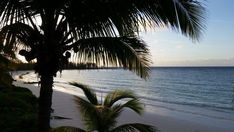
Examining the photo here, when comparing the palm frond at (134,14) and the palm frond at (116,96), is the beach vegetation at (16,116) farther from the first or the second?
the palm frond at (134,14)

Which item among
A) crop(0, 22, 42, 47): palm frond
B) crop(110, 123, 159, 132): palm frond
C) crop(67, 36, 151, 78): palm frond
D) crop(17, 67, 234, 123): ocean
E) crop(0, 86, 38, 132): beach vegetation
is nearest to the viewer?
crop(0, 22, 42, 47): palm frond

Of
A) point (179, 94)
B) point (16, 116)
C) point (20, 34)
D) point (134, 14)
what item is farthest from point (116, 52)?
point (179, 94)

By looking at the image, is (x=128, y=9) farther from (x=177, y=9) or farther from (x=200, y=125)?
(x=200, y=125)

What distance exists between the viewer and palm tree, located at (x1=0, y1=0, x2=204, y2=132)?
5305mm

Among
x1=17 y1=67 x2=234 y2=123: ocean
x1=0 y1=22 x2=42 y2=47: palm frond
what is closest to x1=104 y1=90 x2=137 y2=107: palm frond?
x1=17 y1=67 x2=234 y2=123: ocean

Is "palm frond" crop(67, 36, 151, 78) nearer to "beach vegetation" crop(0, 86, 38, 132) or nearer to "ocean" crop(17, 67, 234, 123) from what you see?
"ocean" crop(17, 67, 234, 123)

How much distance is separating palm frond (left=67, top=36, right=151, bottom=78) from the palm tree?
0.01 metres

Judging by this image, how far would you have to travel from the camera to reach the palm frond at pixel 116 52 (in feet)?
18.6

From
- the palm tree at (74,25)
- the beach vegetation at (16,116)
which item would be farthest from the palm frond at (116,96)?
the beach vegetation at (16,116)

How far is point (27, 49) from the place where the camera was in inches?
222

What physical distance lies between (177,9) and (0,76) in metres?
6.85

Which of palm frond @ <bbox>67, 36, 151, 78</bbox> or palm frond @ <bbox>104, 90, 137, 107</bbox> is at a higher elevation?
palm frond @ <bbox>67, 36, 151, 78</bbox>

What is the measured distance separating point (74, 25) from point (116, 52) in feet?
2.36

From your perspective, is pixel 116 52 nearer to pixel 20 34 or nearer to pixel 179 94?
pixel 20 34
